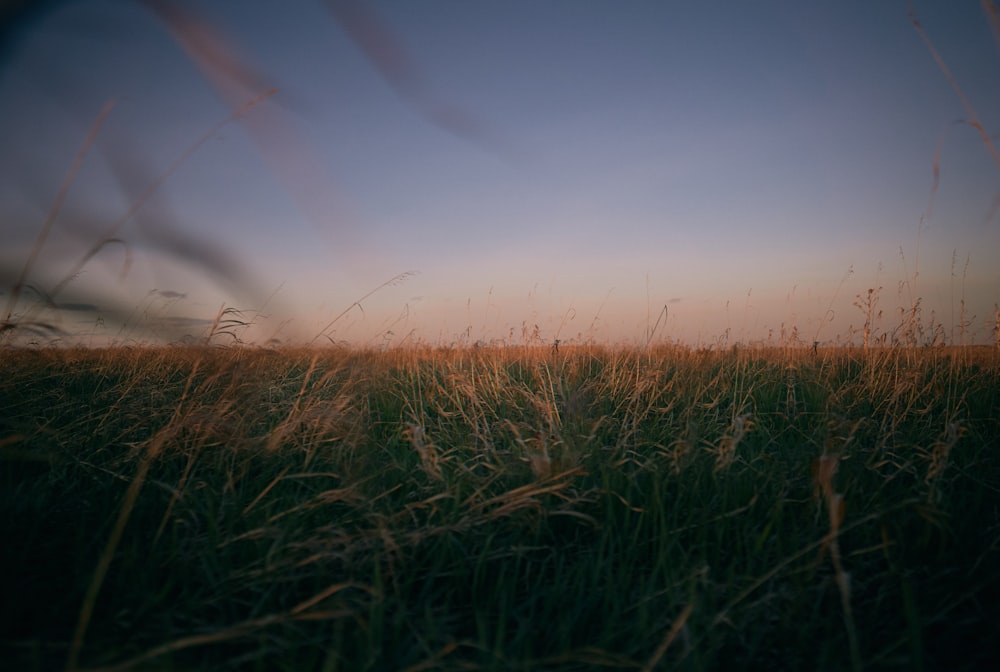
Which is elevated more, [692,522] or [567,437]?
[567,437]

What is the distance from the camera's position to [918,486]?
6.21 ft

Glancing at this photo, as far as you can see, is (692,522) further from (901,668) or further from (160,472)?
(160,472)

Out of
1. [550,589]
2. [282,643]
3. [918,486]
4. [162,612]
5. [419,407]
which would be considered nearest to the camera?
[282,643]

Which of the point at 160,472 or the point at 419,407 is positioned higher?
the point at 419,407

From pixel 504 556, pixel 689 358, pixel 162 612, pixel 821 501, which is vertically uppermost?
pixel 689 358

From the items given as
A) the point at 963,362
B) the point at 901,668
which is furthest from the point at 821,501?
the point at 963,362

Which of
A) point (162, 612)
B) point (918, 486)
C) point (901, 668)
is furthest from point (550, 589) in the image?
point (918, 486)

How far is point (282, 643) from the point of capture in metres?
1.03

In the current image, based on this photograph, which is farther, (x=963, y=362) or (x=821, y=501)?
(x=963, y=362)

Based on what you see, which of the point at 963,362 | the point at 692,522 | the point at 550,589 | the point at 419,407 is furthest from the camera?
the point at 963,362

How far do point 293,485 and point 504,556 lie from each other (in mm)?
1072

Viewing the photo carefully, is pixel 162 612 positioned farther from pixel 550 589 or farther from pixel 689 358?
pixel 689 358

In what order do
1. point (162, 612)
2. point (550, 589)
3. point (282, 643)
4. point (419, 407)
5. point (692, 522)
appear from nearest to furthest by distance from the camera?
point (282, 643) → point (162, 612) → point (550, 589) → point (692, 522) → point (419, 407)

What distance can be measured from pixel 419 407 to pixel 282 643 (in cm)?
215
